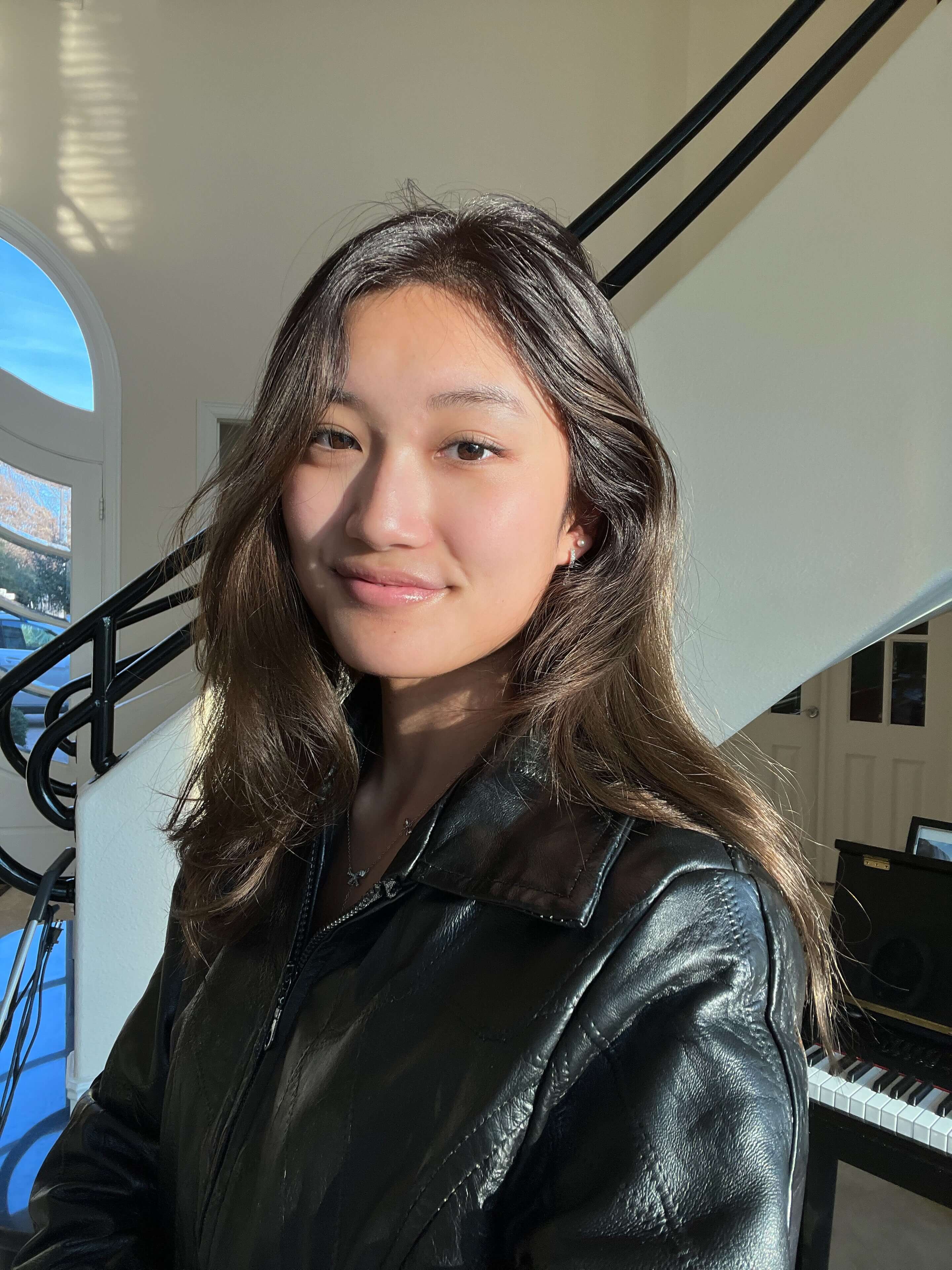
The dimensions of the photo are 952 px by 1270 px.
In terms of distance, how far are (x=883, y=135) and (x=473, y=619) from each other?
4.14 ft

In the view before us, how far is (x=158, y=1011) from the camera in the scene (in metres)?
1.04

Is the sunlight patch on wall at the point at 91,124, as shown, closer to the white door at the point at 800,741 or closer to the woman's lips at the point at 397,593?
the white door at the point at 800,741

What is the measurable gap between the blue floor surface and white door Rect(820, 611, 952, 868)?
457cm

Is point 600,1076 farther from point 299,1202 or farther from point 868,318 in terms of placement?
point 868,318

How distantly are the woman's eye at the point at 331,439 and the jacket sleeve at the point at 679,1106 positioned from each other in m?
0.47

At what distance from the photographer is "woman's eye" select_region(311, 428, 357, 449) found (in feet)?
2.75

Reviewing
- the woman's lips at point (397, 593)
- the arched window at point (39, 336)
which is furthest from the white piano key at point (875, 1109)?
the arched window at point (39, 336)

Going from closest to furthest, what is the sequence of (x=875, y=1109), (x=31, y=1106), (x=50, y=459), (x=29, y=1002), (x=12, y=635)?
1. (x=29, y=1002)
2. (x=875, y=1109)
3. (x=31, y=1106)
4. (x=50, y=459)
5. (x=12, y=635)

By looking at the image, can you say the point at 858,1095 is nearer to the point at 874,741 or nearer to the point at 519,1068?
the point at 519,1068

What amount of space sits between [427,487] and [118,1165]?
798 millimetres

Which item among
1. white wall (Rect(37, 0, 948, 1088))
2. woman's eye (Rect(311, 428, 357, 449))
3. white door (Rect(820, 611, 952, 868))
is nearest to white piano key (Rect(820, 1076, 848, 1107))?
woman's eye (Rect(311, 428, 357, 449))

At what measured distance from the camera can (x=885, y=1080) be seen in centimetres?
198

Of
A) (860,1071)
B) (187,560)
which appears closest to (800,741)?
(860,1071)

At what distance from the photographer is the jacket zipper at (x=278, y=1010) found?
0.78m
